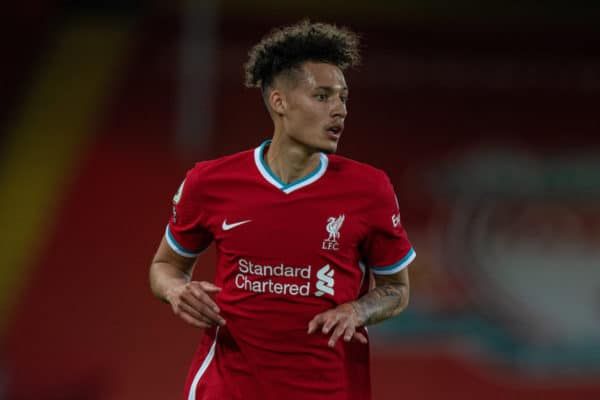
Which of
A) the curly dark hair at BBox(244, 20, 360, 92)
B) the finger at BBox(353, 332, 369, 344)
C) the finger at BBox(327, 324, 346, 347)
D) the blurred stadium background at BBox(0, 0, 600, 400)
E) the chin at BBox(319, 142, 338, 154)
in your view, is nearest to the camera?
the finger at BBox(327, 324, 346, 347)

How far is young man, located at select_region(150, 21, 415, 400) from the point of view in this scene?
10.1 feet

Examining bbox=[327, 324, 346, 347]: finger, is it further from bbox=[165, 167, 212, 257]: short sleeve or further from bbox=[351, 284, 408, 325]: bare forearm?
bbox=[165, 167, 212, 257]: short sleeve

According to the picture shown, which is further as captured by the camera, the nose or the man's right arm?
the nose

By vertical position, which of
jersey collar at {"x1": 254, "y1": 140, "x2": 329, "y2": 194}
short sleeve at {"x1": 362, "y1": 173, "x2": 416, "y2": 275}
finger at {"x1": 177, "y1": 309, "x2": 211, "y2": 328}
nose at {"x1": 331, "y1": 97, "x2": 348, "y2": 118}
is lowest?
finger at {"x1": 177, "y1": 309, "x2": 211, "y2": 328}

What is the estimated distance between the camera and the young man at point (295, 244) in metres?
3.08

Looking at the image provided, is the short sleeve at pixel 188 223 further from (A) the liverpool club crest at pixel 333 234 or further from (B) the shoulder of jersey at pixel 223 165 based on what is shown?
(A) the liverpool club crest at pixel 333 234

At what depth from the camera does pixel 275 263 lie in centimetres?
309

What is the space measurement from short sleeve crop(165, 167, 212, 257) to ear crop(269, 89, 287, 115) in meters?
0.32

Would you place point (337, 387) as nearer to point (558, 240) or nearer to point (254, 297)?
point (254, 297)

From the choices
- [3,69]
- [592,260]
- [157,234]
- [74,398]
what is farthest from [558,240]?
[3,69]

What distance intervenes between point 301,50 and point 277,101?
0.18m

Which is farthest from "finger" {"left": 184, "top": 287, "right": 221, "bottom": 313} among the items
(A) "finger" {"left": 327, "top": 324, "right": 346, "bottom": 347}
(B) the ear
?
(B) the ear

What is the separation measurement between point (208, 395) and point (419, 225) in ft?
16.4

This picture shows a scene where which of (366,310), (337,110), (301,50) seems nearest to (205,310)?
(366,310)
